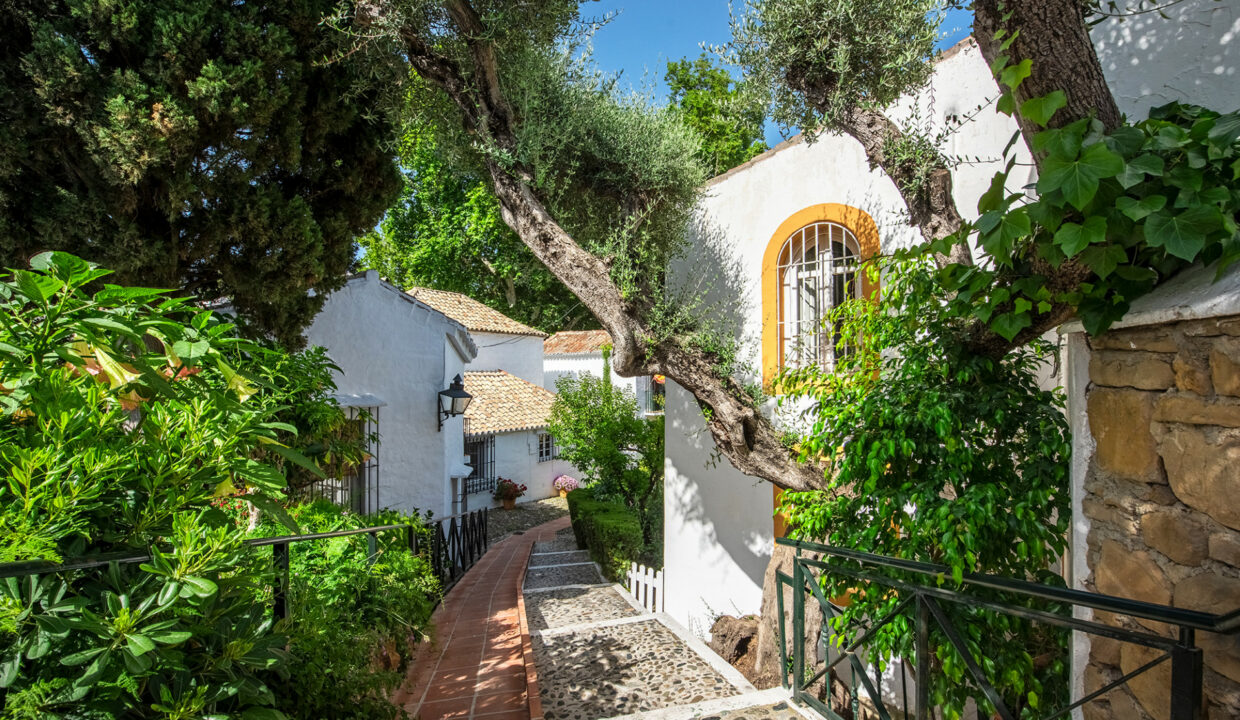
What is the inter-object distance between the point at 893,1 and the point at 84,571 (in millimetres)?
5518

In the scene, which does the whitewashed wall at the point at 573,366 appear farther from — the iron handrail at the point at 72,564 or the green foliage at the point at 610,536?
the iron handrail at the point at 72,564

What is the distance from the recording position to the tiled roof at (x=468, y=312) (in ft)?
56.1

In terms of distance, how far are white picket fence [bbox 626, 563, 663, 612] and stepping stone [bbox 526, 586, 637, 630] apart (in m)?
0.23

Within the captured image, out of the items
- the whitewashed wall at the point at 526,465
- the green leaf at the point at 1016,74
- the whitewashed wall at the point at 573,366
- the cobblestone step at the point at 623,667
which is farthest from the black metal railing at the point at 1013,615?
the whitewashed wall at the point at 573,366

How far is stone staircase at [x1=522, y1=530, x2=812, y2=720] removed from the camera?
365 cm

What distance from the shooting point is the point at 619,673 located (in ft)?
18.4

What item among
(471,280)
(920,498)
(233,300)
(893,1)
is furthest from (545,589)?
(471,280)

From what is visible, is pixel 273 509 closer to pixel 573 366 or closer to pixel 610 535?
pixel 610 535

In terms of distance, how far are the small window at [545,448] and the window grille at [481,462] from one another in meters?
2.25

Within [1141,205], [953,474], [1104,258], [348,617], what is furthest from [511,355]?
[1141,205]

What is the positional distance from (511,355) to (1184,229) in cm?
1976

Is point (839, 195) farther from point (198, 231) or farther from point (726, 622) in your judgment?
point (198, 231)

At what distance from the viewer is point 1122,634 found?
1620mm

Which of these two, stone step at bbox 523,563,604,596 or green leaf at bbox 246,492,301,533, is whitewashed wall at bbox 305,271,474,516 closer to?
stone step at bbox 523,563,604,596
